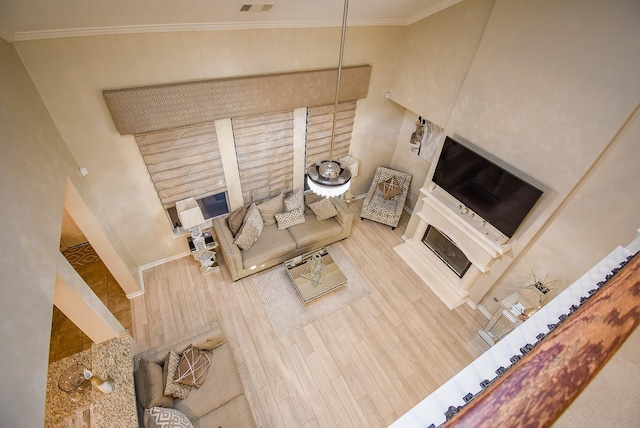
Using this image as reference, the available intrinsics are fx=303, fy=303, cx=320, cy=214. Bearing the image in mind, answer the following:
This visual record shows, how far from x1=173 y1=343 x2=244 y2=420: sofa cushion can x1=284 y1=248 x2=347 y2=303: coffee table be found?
1.37m

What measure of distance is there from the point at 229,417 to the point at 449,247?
386 cm

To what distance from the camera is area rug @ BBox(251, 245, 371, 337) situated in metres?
4.37

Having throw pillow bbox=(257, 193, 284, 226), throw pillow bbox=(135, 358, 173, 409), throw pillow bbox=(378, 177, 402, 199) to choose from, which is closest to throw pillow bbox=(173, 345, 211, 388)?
throw pillow bbox=(135, 358, 173, 409)

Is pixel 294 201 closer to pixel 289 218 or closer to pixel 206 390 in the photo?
pixel 289 218

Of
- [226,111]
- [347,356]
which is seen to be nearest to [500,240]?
[347,356]

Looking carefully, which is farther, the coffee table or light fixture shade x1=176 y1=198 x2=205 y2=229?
Result: the coffee table

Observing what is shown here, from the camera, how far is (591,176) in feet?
9.62

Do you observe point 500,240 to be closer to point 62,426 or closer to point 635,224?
point 635,224

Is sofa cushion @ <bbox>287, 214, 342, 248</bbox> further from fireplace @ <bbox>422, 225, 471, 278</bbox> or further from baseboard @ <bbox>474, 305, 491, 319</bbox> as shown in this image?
baseboard @ <bbox>474, 305, 491, 319</bbox>

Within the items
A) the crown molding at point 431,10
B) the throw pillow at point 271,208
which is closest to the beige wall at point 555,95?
the crown molding at point 431,10

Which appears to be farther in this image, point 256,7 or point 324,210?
point 324,210

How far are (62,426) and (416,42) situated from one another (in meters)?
5.85

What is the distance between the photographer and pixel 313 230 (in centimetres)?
514

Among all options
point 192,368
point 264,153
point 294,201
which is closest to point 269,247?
point 294,201
